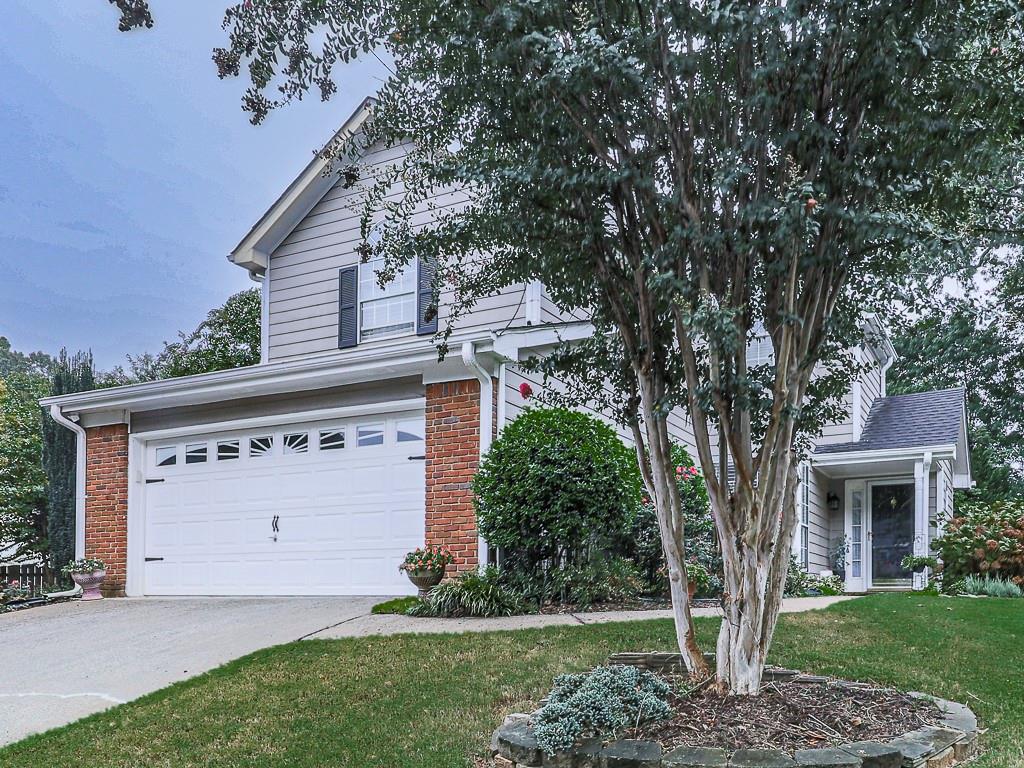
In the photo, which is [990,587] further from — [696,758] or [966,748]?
[696,758]

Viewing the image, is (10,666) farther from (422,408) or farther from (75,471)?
(75,471)

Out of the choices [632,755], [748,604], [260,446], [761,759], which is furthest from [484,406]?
[761,759]

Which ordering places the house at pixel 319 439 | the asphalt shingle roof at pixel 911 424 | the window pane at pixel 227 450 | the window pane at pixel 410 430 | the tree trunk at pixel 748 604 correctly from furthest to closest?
the asphalt shingle roof at pixel 911 424
the window pane at pixel 227 450
the window pane at pixel 410 430
the house at pixel 319 439
the tree trunk at pixel 748 604

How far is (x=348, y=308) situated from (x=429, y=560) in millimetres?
4634

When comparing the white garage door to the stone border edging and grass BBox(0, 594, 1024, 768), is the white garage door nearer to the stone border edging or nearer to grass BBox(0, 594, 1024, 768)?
grass BBox(0, 594, 1024, 768)

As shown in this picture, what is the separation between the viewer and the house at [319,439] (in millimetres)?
8594

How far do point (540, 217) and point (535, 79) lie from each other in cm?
68

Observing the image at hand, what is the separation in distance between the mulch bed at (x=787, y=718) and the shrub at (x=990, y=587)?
5.89 meters

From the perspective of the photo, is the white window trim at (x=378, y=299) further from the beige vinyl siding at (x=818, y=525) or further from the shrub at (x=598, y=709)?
the shrub at (x=598, y=709)

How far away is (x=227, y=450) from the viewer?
33.6 ft

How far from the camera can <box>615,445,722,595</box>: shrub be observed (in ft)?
28.2

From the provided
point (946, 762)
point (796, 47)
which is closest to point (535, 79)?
point (796, 47)

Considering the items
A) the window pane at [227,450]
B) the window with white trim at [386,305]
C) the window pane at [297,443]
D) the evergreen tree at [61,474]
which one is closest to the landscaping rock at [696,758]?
the window pane at [297,443]

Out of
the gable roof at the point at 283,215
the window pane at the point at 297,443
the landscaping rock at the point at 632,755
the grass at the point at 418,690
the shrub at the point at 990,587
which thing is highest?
the gable roof at the point at 283,215
